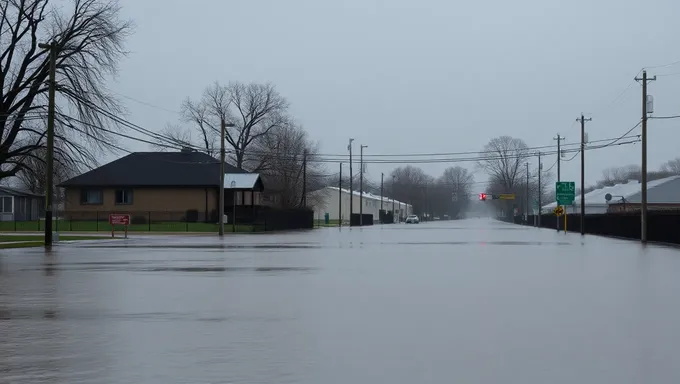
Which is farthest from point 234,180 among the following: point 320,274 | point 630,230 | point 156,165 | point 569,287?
point 569,287

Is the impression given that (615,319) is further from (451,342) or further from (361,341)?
(361,341)

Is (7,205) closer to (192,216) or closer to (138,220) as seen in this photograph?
(138,220)

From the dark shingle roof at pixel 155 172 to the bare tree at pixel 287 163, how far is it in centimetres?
918

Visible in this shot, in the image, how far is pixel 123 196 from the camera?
74625 mm

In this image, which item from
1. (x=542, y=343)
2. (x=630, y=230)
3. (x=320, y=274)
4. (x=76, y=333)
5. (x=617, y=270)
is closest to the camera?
(x=542, y=343)

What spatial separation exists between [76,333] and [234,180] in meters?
62.1

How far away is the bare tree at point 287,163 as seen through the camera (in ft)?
290

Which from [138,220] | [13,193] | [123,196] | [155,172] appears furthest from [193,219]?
[13,193]

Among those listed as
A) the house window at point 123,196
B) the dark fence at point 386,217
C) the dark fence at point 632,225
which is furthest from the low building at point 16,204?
the dark fence at point 386,217

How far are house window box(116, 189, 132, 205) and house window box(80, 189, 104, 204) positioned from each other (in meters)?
1.50

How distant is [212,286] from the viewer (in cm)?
1702

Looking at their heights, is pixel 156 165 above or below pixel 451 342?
above

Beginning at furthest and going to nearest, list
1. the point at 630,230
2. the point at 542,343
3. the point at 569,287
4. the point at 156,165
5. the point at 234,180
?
the point at 156,165
the point at 234,180
the point at 630,230
the point at 569,287
the point at 542,343

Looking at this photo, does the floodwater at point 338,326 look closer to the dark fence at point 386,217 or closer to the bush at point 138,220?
the bush at point 138,220
